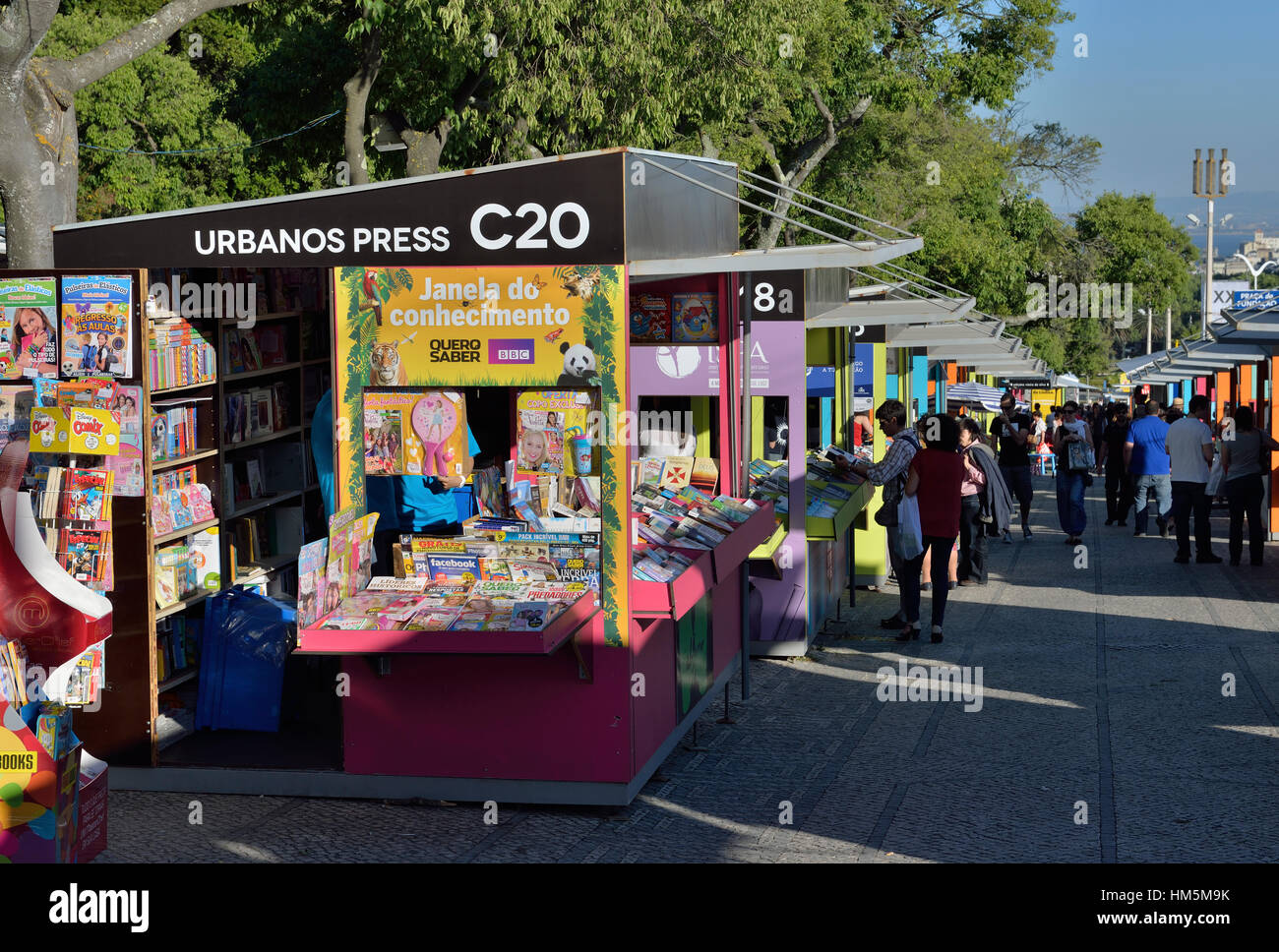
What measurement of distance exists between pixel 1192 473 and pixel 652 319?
8213 millimetres

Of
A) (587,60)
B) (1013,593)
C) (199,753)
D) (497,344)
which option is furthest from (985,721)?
(587,60)

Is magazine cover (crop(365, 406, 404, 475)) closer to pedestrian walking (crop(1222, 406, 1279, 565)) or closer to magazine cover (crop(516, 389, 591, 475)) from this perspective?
magazine cover (crop(516, 389, 591, 475))

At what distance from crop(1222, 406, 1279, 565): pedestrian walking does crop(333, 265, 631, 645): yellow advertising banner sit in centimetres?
1034

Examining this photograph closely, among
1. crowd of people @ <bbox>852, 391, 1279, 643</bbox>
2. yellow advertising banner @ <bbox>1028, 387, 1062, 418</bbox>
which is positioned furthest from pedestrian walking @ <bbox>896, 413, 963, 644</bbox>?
yellow advertising banner @ <bbox>1028, 387, 1062, 418</bbox>

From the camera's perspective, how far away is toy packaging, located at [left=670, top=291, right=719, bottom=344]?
8883 millimetres

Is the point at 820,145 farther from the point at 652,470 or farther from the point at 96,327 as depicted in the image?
the point at 96,327

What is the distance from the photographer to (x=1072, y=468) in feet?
55.8

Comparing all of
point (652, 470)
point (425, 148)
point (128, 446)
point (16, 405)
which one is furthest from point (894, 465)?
point (425, 148)

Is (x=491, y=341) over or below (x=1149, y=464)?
over

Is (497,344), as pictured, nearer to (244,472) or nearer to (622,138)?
(244,472)

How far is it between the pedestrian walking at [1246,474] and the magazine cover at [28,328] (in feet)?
38.7

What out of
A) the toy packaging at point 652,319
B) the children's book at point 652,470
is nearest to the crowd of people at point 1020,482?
the children's book at point 652,470

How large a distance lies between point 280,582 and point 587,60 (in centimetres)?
1044

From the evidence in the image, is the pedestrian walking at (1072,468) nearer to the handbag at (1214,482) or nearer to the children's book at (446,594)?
the handbag at (1214,482)
